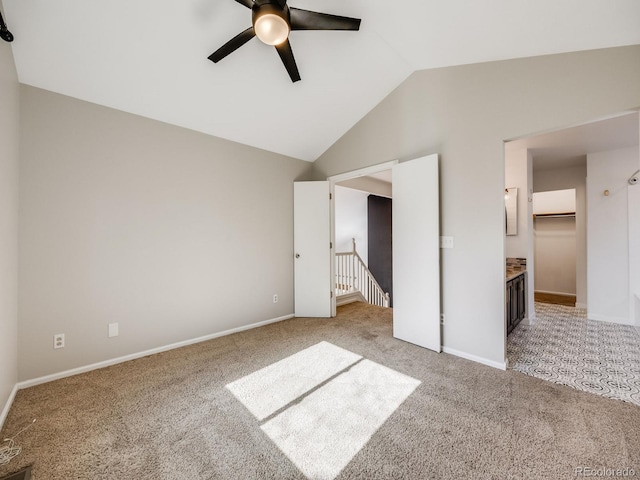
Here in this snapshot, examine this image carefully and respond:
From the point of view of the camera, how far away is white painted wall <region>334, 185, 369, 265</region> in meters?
7.07

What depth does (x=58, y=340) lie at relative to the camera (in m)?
2.33

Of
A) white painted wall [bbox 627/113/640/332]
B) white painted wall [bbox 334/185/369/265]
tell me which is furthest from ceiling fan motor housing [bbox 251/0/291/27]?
white painted wall [bbox 334/185/369/265]

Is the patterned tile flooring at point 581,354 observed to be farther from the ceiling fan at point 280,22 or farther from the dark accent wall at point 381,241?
the dark accent wall at point 381,241

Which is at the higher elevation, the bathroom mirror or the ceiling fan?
the ceiling fan

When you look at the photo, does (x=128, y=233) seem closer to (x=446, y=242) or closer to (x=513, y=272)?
(x=446, y=242)

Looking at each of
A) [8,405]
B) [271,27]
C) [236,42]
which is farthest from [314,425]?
→ [236,42]

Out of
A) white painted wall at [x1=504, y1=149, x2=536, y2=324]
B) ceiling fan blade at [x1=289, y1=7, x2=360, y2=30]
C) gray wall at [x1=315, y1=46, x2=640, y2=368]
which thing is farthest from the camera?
white painted wall at [x1=504, y1=149, x2=536, y2=324]

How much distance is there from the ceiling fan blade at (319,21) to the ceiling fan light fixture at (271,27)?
A: 0.18m

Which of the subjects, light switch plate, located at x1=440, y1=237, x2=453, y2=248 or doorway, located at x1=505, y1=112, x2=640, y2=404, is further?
light switch plate, located at x1=440, y1=237, x2=453, y2=248

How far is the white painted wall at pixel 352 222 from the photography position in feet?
23.2

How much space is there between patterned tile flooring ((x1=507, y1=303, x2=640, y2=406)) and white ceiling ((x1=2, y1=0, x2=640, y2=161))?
262 cm

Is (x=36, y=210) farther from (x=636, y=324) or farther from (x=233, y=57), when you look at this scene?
(x=636, y=324)

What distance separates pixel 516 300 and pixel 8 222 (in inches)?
202

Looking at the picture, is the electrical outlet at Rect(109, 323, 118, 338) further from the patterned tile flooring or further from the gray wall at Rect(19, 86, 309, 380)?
the patterned tile flooring
